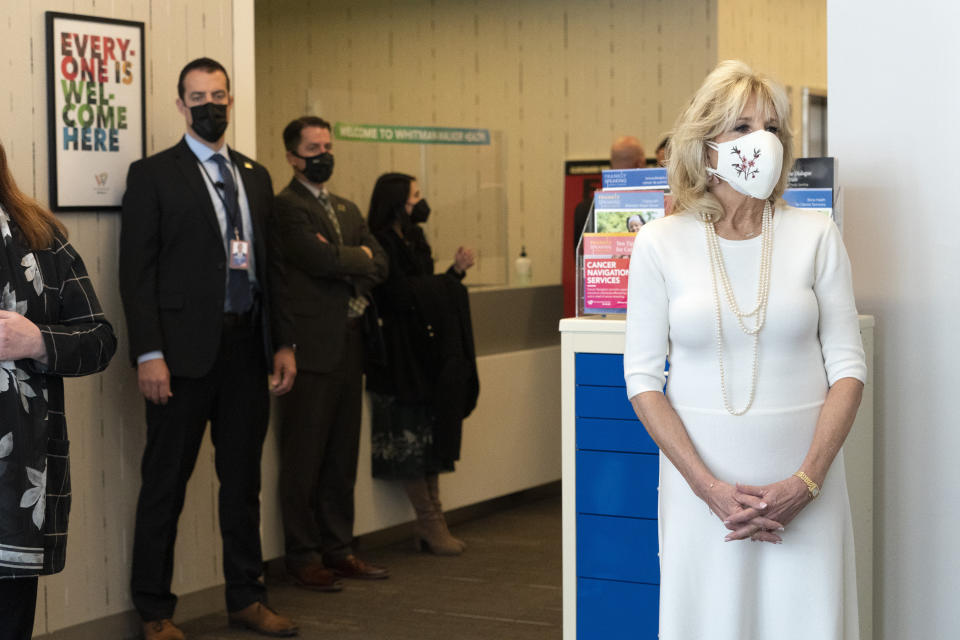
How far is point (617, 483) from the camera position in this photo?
3111mm

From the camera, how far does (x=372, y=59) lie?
294 inches

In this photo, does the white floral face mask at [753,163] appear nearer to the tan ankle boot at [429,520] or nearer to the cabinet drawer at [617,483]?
the cabinet drawer at [617,483]

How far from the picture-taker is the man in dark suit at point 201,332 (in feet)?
13.2

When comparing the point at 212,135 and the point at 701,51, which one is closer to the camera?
the point at 212,135

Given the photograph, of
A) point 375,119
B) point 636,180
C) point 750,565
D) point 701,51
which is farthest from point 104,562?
point 701,51

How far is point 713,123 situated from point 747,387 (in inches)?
20.4

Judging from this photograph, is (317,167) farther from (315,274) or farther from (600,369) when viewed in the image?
(600,369)

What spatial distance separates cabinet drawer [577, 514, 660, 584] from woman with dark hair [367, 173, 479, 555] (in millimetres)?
2287

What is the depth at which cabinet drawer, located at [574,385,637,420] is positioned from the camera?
311 cm

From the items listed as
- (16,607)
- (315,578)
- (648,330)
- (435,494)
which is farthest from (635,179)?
(435,494)

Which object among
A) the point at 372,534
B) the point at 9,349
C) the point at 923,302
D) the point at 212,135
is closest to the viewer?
the point at 9,349

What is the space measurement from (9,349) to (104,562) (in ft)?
5.84

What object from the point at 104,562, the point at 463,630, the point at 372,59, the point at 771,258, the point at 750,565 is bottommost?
the point at 463,630

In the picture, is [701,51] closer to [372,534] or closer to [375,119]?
[375,119]
